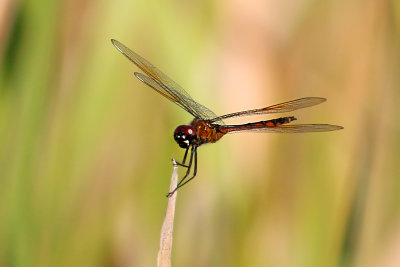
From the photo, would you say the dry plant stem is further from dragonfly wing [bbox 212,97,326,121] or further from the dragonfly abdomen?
the dragonfly abdomen

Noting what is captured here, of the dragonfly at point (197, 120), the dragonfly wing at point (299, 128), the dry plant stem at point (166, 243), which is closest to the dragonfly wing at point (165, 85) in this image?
the dragonfly at point (197, 120)

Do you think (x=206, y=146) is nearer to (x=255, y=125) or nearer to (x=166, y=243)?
(x=255, y=125)

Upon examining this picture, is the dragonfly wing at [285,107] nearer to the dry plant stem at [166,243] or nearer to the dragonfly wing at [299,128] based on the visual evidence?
the dragonfly wing at [299,128]

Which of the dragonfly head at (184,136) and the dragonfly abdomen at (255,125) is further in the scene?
the dragonfly abdomen at (255,125)

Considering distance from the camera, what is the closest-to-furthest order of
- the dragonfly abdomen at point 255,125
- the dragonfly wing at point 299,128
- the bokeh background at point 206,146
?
the bokeh background at point 206,146
the dragonfly wing at point 299,128
the dragonfly abdomen at point 255,125

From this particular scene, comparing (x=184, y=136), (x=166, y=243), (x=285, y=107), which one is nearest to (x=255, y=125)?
(x=285, y=107)

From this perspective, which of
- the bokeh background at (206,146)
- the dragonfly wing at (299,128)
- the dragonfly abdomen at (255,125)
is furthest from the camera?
the dragonfly abdomen at (255,125)
